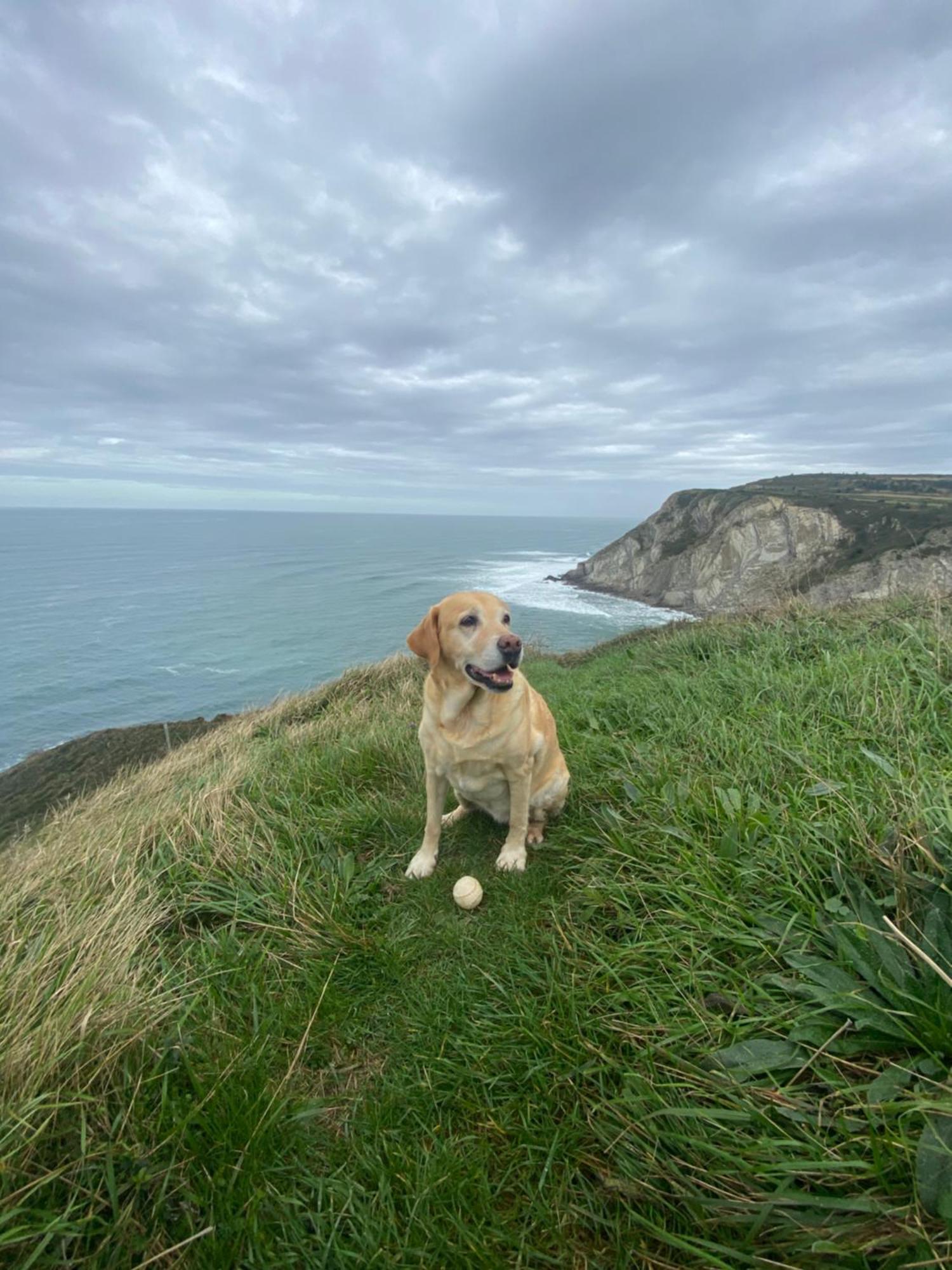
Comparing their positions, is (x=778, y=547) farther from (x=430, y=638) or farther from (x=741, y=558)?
(x=430, y=638)

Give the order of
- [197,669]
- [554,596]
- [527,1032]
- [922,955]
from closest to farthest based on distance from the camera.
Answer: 1. [922,955]
2. [527,1032]
3. [197,669]
4. [554,596]

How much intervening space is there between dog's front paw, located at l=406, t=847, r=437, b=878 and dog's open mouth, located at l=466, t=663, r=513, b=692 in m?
1.25

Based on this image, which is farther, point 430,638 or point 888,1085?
point 430,638

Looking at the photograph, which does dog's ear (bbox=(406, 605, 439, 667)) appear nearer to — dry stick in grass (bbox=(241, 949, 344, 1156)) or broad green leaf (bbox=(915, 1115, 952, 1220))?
dry stick in grass (bbox=(241, 949, 344, 1156))

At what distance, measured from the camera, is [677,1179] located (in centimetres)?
161

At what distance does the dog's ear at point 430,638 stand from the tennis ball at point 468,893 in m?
1.36

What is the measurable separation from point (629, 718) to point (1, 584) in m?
76.8

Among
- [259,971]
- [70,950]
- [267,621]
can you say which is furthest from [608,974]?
[267,621]

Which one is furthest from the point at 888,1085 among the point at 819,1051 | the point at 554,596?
the point at 554,596

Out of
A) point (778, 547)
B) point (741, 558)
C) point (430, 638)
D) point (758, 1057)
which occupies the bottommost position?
point (741, 558)

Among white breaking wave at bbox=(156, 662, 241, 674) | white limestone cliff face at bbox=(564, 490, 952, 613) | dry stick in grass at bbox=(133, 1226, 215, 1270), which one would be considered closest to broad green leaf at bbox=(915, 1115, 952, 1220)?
dry stick in grass at bbox=(133, 1226, 215, 1270)

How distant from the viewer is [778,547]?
44.4 m

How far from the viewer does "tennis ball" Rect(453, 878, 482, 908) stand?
318cm

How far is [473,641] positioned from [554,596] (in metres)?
50.3
